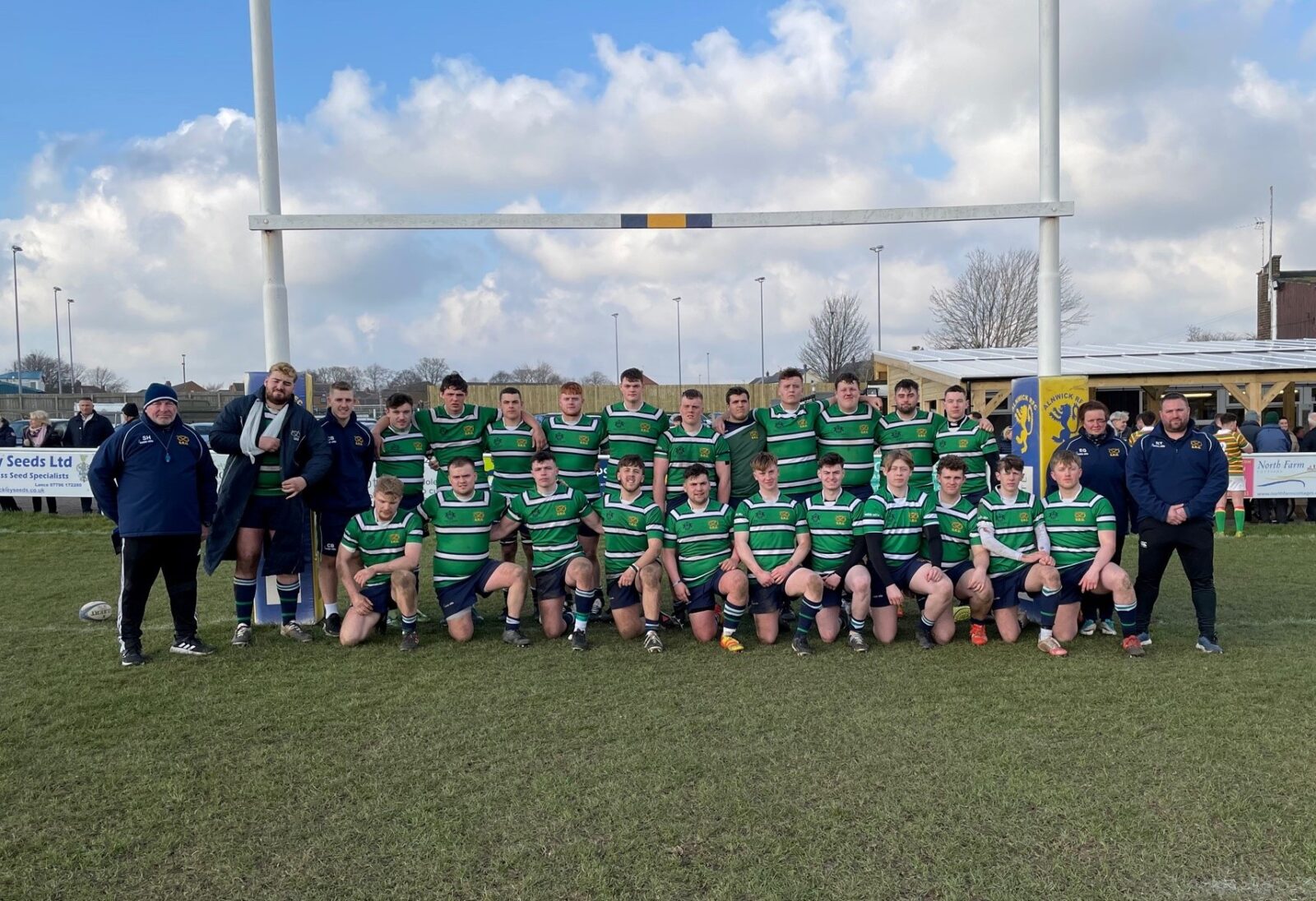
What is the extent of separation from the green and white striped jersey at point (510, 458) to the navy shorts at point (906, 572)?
2.37 meters

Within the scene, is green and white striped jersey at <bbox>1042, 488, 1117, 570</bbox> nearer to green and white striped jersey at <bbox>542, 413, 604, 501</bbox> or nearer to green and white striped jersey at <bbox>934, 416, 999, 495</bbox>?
green and white striped jersey at <bbox>934, 416, 999, 495</bbox>

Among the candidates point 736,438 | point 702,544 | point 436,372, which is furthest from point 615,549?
point 436,372

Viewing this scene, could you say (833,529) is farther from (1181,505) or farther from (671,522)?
(1181,505)

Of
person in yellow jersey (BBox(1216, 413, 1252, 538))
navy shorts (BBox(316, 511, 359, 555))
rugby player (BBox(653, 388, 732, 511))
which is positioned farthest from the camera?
person in yellow jersey (BBox(1216, 413, 1252, 538))

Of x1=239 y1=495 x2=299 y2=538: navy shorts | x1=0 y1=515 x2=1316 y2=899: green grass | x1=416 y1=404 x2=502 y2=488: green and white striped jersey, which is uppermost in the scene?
x1=416 y1=404 x2=502 y2=488: green and white striped jersey

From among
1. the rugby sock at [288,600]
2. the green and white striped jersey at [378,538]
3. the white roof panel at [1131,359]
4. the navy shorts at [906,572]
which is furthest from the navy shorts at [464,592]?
the white roof panel at [1131,359]

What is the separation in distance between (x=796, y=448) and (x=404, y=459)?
8.36 ft

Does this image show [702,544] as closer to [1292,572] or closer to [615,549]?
[615,549]

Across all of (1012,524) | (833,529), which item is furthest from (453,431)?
(1012,524)

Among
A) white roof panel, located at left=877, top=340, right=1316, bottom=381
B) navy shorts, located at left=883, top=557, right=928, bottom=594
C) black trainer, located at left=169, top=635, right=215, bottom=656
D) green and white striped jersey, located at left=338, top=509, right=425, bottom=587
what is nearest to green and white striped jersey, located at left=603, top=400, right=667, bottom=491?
green and white striped jersey, located at left=338, top=509, right=425, bottom=587

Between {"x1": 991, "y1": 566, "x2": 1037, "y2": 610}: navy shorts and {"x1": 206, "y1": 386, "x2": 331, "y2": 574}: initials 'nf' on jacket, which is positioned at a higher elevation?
{"x1": 206, "y1": 386, "x2": 331, "y2": 574}: initials 'nf' on jacket

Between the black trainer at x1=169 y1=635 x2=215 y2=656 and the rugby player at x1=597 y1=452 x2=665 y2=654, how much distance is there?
7.53 ft

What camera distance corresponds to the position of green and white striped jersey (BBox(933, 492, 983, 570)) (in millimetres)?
5430

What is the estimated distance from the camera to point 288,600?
561 cm
